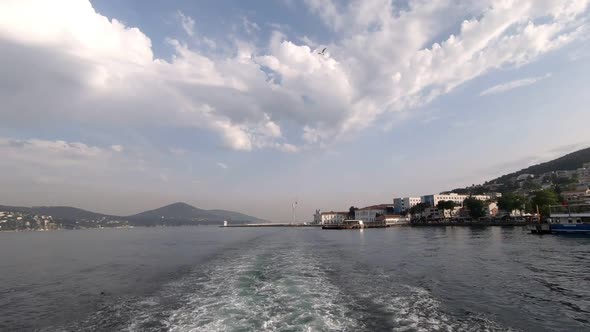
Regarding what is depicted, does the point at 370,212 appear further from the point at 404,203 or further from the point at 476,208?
the point at 476,208

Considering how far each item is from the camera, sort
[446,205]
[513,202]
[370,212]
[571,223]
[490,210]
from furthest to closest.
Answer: [370,212]
[446,205]
[490,210]
[513,202]
[571,223]

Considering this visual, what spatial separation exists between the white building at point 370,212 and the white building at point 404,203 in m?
4.23

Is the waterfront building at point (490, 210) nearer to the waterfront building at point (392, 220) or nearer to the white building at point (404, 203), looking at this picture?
the waterfront building at point (392, 220)

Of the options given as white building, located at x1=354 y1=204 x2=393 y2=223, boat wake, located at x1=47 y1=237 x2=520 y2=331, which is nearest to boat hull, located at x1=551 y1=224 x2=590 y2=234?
boat wake, located at x1=47 y1=237 x2=520 y2=331

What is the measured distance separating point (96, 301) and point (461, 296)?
62.6ft

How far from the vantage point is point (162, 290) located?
19484 mm

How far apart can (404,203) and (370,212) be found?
73.2 ft

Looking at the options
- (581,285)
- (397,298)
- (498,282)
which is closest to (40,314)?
(397,298)

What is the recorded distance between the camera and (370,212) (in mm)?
181875

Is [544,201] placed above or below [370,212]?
above

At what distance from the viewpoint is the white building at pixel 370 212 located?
18000cm

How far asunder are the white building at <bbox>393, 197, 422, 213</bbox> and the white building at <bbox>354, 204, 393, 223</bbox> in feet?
13.9

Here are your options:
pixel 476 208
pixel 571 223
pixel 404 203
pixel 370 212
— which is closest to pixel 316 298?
pixel 571 223

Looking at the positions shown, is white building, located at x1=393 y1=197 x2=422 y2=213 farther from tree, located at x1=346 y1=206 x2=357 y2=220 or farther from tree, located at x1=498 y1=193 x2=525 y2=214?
tree, located at x1=498 y1=193 x2=525 y2=214
